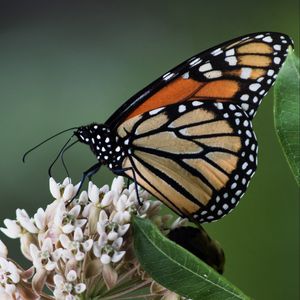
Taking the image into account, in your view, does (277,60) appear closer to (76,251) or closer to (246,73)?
(246,73)

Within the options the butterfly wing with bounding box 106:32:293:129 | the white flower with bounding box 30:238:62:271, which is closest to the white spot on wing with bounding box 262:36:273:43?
the butterfly wing with bounding box 106:32:293:129

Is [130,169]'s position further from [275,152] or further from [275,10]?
[275,10]

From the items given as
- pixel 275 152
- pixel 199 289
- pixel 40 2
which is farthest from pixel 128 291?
pixel 40 2

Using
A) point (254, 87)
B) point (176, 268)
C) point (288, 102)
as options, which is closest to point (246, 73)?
→ point (254, 87)

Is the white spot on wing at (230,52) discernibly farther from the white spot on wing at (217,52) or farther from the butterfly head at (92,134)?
the butterfly head at (92,134)

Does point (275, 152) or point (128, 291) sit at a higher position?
point (128, 291)

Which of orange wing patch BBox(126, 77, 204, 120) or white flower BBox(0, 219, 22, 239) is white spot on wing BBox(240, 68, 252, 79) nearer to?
orange wing patch BBox(126, 77, 204, 120)
